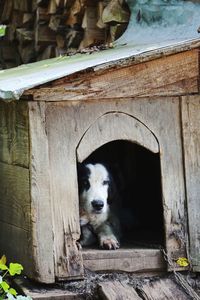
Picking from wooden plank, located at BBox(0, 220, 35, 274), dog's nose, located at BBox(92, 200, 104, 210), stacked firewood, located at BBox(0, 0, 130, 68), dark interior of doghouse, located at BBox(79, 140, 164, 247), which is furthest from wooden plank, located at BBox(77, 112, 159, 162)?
stacked firewood, located at BBox(0, 0, 130, 68)

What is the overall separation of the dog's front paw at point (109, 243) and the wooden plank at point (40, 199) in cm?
48

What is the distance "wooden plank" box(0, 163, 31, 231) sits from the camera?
499 centimetres

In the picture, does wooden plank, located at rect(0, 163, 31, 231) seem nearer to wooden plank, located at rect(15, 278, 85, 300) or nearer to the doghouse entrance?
wooden plank, located at rect(15, 278, 85, 300)

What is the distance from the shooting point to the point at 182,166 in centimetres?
512

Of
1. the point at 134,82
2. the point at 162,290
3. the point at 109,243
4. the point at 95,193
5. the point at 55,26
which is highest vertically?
the point at 55,26

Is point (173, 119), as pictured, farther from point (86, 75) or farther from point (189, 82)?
point (86, 75)

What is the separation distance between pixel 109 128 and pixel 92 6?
2.61 m

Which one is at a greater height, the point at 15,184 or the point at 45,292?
the point at 15,184

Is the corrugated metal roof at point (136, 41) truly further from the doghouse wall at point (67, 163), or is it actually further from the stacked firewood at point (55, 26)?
the stacked firewood at point (55, 26)

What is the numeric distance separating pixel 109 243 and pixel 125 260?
0.65 ft

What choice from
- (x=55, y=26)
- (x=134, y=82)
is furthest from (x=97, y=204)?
(x=55, y=26)

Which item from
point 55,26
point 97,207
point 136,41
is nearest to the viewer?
point 97,207

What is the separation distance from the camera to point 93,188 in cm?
540

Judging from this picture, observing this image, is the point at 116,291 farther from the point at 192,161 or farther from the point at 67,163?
the point at 192,161
